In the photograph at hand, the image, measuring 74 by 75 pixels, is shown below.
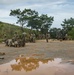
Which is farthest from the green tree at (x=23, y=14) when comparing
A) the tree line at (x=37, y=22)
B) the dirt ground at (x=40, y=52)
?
the dirt ground at (x=40, y=52)

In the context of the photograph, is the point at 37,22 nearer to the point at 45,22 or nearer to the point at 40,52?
the point at 45,22

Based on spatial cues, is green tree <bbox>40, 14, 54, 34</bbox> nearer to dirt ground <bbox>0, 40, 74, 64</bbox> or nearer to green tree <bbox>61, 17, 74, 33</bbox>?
green tree <bbox>61, 17, 74, 33</bbox>

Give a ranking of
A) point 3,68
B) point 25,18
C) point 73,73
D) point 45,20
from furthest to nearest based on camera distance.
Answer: point 45,20 → point 25,18 → point 3,68 → point 73,73

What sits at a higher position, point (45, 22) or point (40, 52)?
point (45, 22)

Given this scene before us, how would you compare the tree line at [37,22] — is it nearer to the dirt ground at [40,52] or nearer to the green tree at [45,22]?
the green tree at [45,22]

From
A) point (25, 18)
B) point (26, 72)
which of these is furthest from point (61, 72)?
point (25, 18)

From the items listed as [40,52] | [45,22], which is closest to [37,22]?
[45,22]

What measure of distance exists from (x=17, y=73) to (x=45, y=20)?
4372 centimetres

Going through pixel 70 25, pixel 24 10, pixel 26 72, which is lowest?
pixel 26 72

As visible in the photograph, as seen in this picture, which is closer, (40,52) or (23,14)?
(40,52)

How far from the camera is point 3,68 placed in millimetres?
10180

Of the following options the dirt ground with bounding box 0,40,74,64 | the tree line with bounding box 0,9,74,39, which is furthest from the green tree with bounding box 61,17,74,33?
the dirt ground with bounding box 0,40,74,64

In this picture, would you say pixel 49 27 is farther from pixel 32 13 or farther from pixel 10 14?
pixel 10 14

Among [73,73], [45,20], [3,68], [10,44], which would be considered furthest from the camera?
[45,20]
